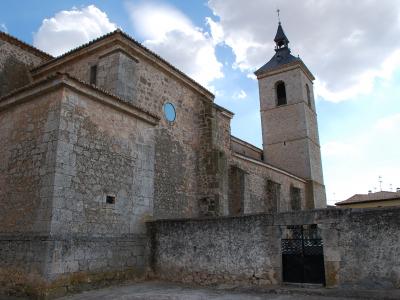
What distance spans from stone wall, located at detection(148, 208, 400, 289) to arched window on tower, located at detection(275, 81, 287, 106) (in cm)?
1991

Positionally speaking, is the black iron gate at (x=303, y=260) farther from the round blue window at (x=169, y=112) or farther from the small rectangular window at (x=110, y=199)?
the round blue window at (x=169, y=112)

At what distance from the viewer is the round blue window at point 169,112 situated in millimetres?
11102

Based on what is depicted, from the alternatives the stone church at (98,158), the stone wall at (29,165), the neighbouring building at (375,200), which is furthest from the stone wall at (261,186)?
the stone wall at (29,165)

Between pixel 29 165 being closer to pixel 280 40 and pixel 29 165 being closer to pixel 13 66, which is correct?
pixel 13 66

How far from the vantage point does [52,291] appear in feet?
19.3

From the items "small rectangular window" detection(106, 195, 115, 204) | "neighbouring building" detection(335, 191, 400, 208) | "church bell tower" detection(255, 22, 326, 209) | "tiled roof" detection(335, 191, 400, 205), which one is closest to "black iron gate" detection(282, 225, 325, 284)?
"small rectangular window" detection(106, 195, 115, 204)

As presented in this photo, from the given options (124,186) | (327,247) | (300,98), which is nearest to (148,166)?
(124,186)

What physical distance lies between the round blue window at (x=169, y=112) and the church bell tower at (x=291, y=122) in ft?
47.6

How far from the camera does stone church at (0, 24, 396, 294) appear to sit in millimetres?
6367

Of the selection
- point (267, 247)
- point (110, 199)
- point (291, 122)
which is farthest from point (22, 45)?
point (291, 122)

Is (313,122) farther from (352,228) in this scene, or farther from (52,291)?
(52,291)

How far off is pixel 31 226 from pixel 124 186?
2.13 meters

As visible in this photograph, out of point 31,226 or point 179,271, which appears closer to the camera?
point 31,226

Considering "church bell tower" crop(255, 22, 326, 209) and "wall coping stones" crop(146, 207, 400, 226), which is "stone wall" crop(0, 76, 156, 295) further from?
"church bell tower" crop(255, 22, 326, 209)
